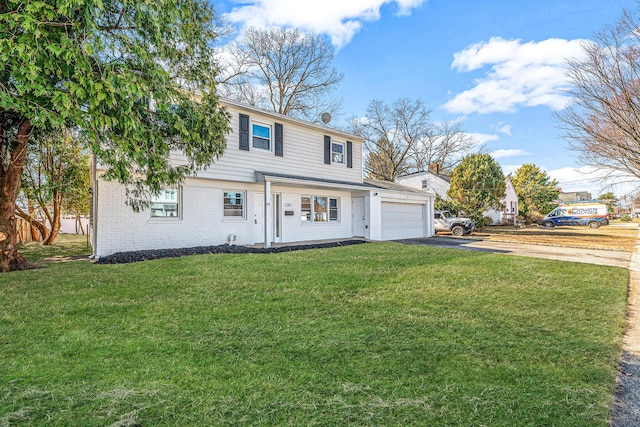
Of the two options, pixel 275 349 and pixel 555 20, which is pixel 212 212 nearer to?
pixel 275 349

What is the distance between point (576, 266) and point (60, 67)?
11502 millimetres

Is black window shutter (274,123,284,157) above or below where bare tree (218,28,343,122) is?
below

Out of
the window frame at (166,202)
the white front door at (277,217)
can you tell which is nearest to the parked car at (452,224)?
the white front door at (277,217)

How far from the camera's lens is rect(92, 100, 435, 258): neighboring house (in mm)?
10453

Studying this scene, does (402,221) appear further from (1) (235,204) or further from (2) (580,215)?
(2) (580,215)

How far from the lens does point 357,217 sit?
16.7 m

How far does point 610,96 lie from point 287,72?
23.0m

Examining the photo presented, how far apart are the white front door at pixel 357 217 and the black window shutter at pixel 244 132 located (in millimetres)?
6427

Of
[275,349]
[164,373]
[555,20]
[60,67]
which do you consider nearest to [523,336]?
[275,349]

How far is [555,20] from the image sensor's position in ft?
37.0

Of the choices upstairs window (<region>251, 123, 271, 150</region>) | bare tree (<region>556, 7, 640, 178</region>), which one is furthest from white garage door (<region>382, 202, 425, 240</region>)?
bare tree (<region>556, 7, 640, 178</region>)

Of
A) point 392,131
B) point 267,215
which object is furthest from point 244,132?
point 392,131

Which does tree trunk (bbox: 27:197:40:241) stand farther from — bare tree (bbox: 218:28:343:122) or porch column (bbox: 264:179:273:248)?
bare tree (bbox: 218:28:343:122)

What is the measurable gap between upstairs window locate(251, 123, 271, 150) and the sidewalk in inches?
456
